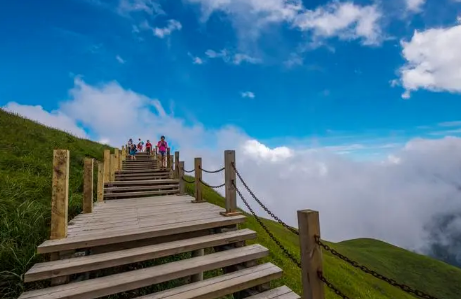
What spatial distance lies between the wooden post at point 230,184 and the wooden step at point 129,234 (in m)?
0.34

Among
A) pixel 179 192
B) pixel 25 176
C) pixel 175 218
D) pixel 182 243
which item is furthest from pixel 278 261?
pixel 25 176

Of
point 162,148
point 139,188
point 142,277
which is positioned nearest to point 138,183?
point 139,188

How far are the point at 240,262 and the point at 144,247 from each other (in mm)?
1884

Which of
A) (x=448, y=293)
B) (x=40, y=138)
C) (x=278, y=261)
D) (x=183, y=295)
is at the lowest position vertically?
(x=448, y=293)

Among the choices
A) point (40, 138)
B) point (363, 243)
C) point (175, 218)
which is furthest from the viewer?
point (363, 243)

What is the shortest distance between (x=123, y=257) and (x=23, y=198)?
4897 millimetres

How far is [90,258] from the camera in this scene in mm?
4691

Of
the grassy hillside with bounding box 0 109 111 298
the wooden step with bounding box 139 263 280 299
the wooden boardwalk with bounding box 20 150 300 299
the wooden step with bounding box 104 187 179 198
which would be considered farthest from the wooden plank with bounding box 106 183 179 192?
the wooden step with bounding box 139 263 280 299

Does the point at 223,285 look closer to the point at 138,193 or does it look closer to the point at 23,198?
the point at 23,198

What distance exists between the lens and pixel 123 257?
15.6 ft

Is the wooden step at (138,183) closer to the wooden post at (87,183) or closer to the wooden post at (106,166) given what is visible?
the wooden post at (106,166)

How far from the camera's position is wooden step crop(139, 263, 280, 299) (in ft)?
13.7

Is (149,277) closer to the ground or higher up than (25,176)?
closer to the ground

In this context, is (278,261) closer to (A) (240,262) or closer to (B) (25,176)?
(A) (240,262)
